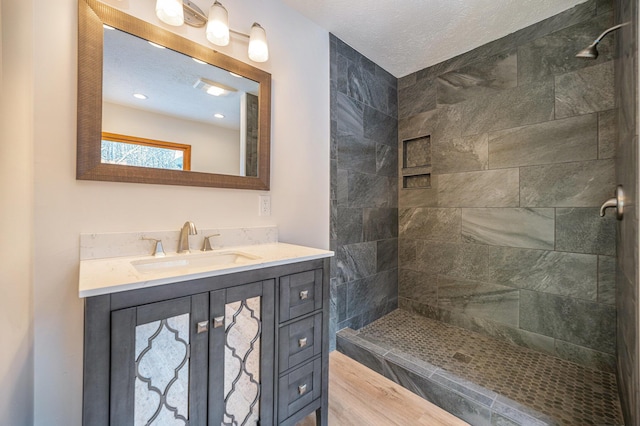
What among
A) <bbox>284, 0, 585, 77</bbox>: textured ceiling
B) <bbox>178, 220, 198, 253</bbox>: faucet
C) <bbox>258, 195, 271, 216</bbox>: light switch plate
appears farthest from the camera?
<bbox>284, 0, 585, 77</bbox>: textured ceiling

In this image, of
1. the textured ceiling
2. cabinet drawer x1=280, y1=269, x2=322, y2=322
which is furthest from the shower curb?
the textured ceiling

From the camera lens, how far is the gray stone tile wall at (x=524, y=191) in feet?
5.47

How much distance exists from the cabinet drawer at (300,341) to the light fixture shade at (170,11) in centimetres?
150

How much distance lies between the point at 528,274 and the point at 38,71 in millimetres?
2951

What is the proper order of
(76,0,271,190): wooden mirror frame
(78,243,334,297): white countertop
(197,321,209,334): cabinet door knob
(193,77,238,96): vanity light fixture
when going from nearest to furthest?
(78,243,334,297): white countertop → (197,321,209,334): cabinet door knob → (76,0,271,190): wooden mirror frame → (193,77,238,96): vanity light fixture

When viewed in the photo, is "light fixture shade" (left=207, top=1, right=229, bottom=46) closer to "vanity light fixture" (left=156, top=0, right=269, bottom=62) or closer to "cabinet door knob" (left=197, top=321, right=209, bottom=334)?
"vanity light fixture" (left=156, top=0, right=269, bottom=62)

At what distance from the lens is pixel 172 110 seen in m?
1.29

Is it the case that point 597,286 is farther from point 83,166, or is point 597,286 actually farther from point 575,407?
point 83,166

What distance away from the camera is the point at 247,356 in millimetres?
1022

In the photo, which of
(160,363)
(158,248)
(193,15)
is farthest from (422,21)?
(160,363)

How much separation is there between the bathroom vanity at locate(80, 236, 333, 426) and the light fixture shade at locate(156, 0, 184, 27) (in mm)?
1098

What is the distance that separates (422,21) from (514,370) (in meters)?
2.46

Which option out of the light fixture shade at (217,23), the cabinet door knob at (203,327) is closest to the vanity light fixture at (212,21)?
the light fixture shade at (217,23)

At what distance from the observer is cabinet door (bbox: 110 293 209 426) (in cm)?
76
